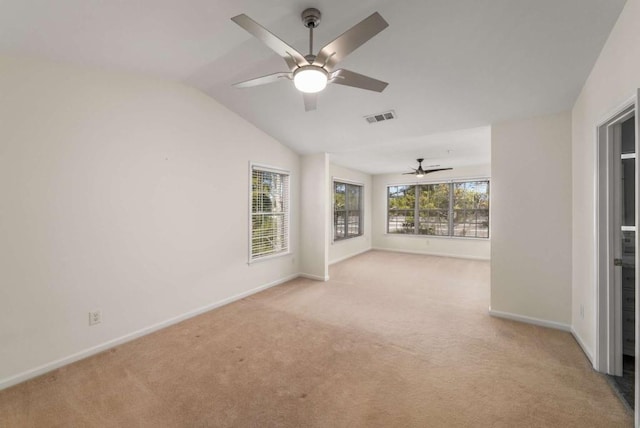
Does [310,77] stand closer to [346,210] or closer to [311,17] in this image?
[311,17]

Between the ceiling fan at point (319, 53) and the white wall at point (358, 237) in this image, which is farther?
the white wall at point (358, 237)

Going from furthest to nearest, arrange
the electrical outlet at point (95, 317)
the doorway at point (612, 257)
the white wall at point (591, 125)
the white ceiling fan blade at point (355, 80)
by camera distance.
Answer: the electrical outlet at point (95, 317), the doorway at point (612, 257), the white ceiling fan blade at point (355, 80), the white wall at point (591, 125)

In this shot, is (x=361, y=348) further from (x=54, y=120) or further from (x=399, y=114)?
(x=54, y=120)

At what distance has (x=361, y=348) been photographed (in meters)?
2.57

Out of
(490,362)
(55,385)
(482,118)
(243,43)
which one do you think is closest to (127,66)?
(243,43)

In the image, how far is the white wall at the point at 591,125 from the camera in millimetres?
1677

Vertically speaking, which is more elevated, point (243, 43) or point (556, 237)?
point (243, 43)

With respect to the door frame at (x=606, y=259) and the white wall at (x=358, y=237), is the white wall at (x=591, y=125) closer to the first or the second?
the door frame at (x=606, y=259)

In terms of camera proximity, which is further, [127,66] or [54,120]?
[127,66]

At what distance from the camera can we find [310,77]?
1.83 meters

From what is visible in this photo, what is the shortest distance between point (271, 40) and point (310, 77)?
13.3 inches

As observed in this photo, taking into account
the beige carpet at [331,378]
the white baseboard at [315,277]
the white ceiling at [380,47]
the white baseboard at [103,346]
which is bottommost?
the beige carpet at [331,378]

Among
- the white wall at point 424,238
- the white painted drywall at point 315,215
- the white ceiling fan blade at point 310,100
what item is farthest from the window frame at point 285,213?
the white wall at point 424,238

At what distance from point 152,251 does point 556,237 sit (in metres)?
4.57
